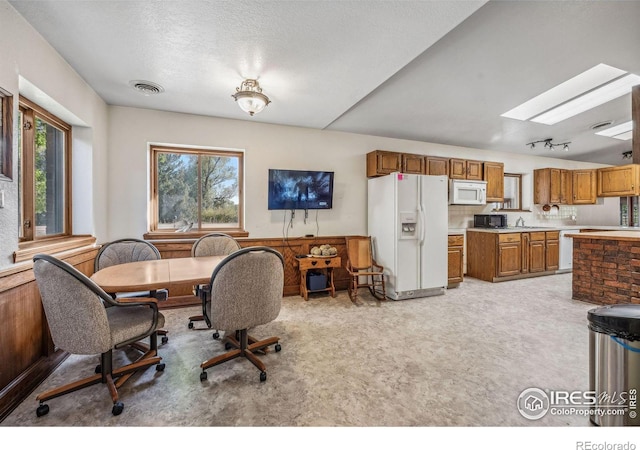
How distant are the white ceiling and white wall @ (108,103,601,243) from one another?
245 millimetres

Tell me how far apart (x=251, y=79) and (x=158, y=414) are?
111 inches

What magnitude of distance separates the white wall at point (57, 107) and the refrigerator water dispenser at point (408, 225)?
376 cm

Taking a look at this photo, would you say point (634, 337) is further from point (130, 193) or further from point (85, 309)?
point (130, 193)

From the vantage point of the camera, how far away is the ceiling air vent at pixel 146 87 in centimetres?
271

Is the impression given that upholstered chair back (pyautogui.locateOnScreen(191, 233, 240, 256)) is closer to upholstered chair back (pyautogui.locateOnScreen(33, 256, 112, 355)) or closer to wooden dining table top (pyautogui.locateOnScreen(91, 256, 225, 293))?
wooden dining table top (pyautogui.locateOnScreen(91, 256, 225, 293))

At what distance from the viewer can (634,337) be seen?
140 cm

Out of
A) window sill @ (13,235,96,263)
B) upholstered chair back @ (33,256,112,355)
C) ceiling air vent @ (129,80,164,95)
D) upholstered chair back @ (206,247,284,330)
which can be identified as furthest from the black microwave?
window sill @ (13,235,96,263)

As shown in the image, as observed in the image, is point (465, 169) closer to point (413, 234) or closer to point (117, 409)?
point (413, 234)

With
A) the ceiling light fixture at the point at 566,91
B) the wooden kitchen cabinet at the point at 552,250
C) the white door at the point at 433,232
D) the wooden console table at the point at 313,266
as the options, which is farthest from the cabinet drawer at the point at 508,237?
the wooden console table at the point at 313,266

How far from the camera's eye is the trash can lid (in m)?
1.40

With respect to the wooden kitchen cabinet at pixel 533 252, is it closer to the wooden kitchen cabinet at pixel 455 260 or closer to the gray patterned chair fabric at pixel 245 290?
the wooden kitchen cabinet at pixel 455 260

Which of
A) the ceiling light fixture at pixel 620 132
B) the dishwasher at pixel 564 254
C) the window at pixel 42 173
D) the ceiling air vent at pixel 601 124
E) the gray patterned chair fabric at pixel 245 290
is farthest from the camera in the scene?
the dishwasher at pixel 564 254

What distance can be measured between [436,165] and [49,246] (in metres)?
5.08
